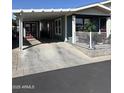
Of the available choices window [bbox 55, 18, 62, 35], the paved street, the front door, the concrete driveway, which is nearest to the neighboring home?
window [bbox 55, 18, 62, 35]

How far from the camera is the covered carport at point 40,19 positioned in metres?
11.3

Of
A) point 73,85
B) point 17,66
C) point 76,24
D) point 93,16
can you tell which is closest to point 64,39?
point 76,24

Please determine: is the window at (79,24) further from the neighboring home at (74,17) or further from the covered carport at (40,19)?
the covered carport at (40,19)

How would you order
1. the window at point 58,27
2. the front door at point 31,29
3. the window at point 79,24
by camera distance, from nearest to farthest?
the window at point 79,24 < the window at point 58,27 < the front door at point 31,29

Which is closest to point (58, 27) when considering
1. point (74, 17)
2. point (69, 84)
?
point (74, 17)

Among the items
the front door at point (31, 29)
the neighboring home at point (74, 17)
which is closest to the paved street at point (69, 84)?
the neighboring home at point (74, 17)

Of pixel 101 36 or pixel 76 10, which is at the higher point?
pixel 76 10

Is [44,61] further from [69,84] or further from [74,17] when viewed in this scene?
[74,17]

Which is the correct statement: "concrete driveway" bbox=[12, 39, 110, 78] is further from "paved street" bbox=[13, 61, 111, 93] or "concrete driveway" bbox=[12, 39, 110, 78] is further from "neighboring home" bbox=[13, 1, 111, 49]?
"neighboring home" bbox=[13, 1, 111, 49]

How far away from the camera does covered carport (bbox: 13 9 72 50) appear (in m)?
11.3

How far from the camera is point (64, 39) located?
13727mm
